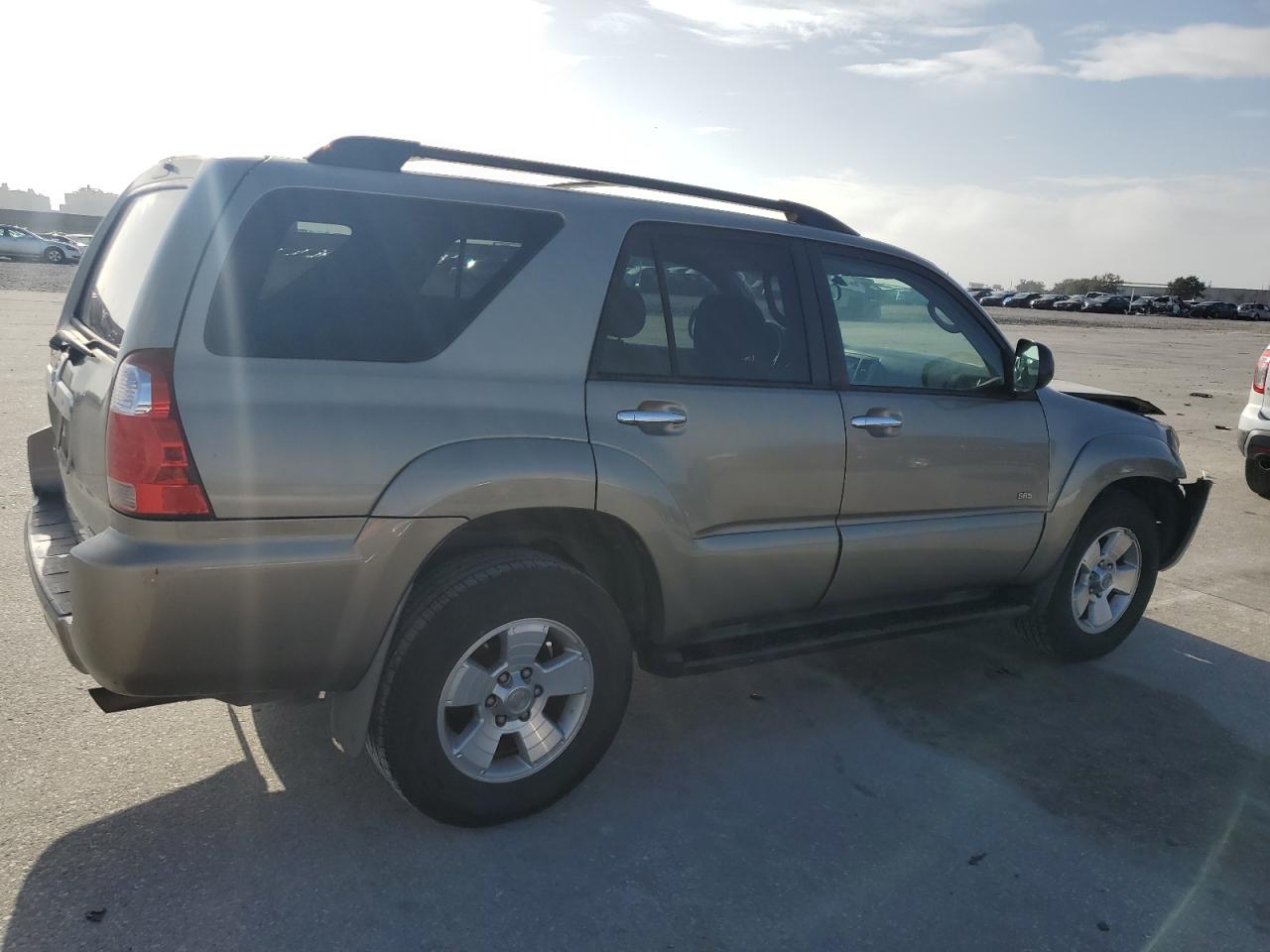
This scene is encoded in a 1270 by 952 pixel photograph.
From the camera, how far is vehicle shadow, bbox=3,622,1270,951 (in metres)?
2.64

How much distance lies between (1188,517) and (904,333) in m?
1.98

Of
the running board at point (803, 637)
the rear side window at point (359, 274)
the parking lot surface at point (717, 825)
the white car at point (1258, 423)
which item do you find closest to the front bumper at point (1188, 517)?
the parking lot surface at point (717, 825)

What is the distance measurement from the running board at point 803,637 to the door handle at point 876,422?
754mm

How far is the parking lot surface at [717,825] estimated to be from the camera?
105 inches

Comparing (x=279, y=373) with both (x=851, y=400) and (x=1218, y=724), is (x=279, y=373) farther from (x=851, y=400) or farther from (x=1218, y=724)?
(x=1218, y=724)

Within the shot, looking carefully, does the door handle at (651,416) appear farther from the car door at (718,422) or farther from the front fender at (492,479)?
the front fender at (492,479)

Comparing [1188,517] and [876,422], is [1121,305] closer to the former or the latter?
[1188,517]

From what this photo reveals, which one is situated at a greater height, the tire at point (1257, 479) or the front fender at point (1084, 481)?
the front fender at point (1084, 481)

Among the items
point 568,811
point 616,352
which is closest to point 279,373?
point 616,352

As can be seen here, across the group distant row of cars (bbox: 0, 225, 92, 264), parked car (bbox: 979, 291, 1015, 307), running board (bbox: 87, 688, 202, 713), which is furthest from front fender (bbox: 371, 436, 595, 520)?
parked car (bbox: 979, 291, 1015, 307)

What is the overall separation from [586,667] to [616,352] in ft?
3.25

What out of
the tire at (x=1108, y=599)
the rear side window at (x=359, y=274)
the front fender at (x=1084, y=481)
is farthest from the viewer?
the tire at (x=1108, y=599)

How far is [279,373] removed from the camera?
262 cm

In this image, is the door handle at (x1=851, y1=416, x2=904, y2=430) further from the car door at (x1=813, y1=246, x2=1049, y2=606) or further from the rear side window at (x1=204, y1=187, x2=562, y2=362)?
the rear side window at (x1=204, y1=187, x2=562, y2=362)
